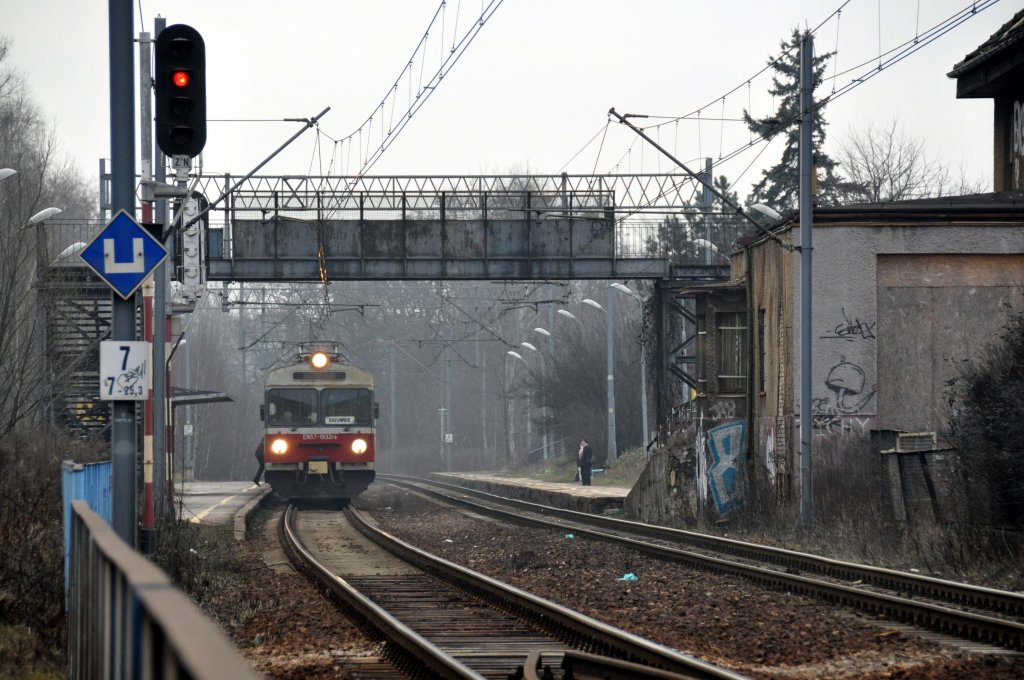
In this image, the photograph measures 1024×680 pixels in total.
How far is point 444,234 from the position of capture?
105 ft

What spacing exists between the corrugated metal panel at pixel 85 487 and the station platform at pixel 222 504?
509 centimetres

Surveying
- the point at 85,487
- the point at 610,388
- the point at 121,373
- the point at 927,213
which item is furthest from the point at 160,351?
the point at 610,388

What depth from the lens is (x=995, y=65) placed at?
28969 millimetres

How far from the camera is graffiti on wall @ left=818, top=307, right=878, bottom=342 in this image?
22.9 meters

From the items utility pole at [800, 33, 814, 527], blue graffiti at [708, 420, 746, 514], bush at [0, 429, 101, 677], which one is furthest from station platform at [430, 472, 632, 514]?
bush at [0, 429, 101, 677]

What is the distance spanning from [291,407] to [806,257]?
1370cm

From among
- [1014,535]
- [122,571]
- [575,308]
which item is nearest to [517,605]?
[1014,535]

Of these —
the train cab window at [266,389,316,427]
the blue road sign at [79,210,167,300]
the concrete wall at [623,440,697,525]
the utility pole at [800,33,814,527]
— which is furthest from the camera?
the train cab window at [266,389,316,427]

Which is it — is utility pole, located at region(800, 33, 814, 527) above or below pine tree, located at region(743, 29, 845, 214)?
below

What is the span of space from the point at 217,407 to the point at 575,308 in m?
21.2

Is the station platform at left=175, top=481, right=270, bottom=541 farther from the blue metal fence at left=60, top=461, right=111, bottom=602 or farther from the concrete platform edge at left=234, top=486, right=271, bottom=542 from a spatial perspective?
the blue metal fence at left=60, top=461, right=111, bottom=602

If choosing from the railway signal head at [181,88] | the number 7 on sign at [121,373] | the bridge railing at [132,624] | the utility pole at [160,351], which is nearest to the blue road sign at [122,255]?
the number 7 on sign at [121,373]

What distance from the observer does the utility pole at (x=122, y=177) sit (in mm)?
10375

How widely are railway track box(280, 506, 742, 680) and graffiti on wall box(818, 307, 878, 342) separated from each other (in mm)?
9264
